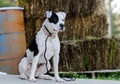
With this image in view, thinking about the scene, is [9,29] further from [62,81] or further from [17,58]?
[62,81]

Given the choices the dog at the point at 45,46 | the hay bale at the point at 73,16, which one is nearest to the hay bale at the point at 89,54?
the hay bale at the point at 73,16

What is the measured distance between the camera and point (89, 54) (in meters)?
6.63

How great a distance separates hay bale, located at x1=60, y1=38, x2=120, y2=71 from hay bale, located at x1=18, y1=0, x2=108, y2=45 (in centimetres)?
28

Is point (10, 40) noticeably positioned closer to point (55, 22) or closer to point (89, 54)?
point (89, 54)

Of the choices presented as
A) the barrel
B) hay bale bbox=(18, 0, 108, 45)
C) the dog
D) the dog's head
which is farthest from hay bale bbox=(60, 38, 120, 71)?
the dog's head

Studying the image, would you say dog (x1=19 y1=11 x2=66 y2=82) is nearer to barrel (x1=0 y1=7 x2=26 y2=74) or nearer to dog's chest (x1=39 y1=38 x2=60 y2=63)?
dog's chest (x1=39 y1=38 x2=60 y2=63)

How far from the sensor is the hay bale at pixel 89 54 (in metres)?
6.56

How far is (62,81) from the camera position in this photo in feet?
14.9

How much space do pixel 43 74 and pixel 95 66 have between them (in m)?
2.07

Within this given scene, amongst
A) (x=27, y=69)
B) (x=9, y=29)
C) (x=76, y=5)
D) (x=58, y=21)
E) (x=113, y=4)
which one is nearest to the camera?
(x=58, y=21)

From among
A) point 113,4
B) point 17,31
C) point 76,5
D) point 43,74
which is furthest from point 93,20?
point 113,4

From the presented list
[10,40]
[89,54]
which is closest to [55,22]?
[10,40]

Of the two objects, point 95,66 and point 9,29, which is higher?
point 9,29

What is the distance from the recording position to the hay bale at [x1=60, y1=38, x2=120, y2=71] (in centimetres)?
656
